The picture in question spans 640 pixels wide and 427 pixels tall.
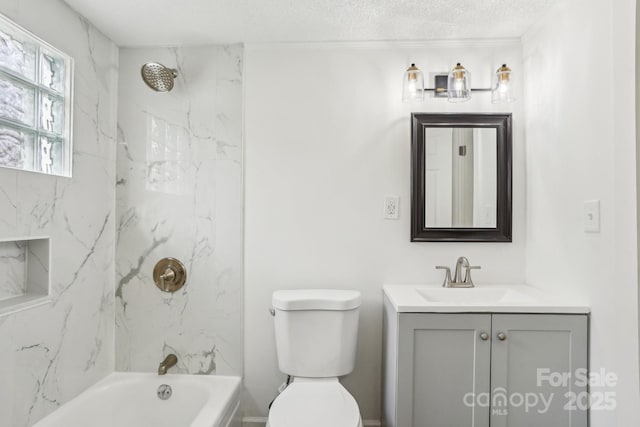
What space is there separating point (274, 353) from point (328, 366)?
0.41 m

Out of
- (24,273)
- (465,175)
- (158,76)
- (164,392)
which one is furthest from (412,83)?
(164,392)

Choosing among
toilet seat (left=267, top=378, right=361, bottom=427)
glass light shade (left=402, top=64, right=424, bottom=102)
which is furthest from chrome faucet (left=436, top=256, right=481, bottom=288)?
glass light shade (left=402, top=64, right=424, bottom=102)

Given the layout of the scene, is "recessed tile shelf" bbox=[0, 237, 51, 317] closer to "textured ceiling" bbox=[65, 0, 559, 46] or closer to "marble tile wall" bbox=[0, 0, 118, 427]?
"marble tile wall" bbox=[0, 0, 118, 427]

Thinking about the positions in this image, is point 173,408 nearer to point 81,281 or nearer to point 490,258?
point 81,281

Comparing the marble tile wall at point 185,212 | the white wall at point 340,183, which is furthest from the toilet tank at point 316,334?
the marble tile wall at point 185,212

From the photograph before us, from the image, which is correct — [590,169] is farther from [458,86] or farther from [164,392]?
[164,392]

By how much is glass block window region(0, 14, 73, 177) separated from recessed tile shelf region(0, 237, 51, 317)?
33 cm

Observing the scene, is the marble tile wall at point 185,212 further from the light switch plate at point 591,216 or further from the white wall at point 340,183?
the light switch plate at point 591,216

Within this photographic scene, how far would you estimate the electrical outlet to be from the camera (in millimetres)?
2031

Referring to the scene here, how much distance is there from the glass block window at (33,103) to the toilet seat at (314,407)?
1.47 metres

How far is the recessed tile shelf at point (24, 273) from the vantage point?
4.72 feet

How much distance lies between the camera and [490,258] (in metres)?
2.01

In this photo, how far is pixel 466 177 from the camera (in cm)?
198

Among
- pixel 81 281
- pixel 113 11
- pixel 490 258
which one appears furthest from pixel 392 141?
pixel 81 281
